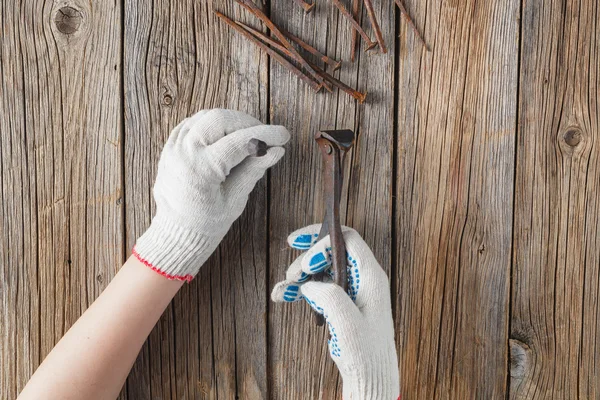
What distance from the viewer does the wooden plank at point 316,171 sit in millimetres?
1020

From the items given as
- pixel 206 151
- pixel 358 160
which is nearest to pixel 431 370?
pixel 358 160

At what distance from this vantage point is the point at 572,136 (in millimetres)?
1025

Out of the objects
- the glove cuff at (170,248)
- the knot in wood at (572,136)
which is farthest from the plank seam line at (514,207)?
the glove cuff at (170,248)

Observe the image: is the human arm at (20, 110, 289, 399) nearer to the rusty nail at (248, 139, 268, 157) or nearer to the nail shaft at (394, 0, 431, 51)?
the rusty nail at (248, 139, 268, 157)

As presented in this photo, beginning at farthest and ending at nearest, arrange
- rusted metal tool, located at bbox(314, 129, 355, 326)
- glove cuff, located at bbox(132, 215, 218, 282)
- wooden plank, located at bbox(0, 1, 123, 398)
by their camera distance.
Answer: wooden plank, located at bbox(0, 1, 123, 398) → glove cuff, located at bbox(132, 215, 218, 282) → rusted metal tool, located at bbox(314, 129, 355, 326)

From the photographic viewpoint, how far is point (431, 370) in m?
1.04

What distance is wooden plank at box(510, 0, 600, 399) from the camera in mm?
1018

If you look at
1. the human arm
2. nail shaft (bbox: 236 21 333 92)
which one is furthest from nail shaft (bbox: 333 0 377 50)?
the human arm

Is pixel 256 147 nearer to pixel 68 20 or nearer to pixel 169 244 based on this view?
pixel 169 244

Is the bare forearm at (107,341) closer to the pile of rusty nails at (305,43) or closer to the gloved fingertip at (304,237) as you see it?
the gloved fingertip at (304,237)

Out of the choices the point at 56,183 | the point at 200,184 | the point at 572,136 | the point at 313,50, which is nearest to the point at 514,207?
the point at 572,136

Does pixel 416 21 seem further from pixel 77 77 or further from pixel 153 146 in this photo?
pixel 77 77

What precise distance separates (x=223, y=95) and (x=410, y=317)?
64cm

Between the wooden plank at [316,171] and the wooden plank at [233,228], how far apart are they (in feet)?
0.13
